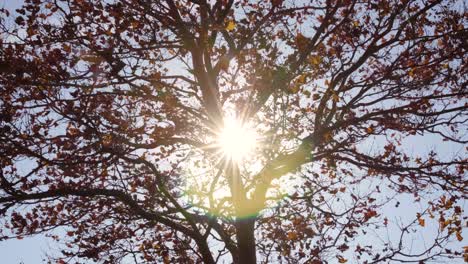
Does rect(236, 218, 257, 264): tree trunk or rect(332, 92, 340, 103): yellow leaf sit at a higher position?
rect(332, 92, 340, 103): yellow leaf

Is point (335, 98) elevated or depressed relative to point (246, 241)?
elevated

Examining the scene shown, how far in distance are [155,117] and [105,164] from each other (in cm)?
240

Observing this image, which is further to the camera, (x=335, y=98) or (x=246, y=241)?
(x=246, y=241)

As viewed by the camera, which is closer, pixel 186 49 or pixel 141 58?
pixel 141 58

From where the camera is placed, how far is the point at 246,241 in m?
8.58

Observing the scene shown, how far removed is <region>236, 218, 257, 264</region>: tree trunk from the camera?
843 centimetres

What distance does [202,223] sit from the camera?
865cm

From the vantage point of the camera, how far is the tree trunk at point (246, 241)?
8430 millimetres

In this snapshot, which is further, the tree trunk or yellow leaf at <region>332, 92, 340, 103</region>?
the tree trunk

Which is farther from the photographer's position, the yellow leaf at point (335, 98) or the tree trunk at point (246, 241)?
the tree trunk at point (246, 241)

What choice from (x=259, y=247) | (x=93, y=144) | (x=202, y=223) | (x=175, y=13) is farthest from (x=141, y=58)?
(x=259, y=247)

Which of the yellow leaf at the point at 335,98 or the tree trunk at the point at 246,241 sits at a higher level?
the yellow leaf at the point at 335,98

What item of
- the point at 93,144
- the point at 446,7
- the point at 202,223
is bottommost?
the point at 202,223

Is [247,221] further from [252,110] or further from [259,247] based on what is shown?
[252,110]
